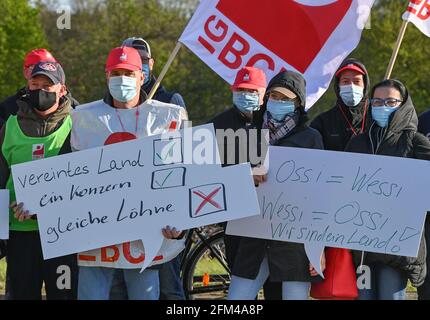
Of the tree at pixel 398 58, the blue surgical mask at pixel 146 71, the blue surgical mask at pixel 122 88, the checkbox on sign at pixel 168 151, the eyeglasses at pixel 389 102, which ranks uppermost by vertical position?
the tree at pixel 398 58

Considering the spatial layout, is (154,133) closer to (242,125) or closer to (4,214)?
(242,125)

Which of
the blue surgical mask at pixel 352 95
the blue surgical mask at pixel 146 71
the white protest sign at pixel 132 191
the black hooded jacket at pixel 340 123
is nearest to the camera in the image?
the white protest sign at pixel 132 191

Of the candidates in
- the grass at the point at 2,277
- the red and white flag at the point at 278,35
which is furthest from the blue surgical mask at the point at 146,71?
the grass at the point at 2,277

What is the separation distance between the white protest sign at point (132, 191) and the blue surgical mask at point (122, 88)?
10.4 inches

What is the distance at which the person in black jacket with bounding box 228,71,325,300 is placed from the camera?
18.0 feet

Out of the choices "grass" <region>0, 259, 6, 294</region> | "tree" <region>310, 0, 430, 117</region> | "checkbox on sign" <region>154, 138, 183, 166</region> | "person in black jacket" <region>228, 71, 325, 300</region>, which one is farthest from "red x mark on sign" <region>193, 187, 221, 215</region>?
"tree" <region>310, 0, 430, 117</region>

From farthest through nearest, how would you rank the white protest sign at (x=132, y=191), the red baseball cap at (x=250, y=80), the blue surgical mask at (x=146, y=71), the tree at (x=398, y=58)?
the tree at (x=398, y=58)
the blue surgical mask at (x=146, y=71)
the red baseball cap at (x=250, y=80)
the white protest sign at (x=132, y=191)

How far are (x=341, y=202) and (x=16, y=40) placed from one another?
105 feet

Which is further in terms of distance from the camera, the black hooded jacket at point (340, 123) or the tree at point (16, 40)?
the tree at point (16, 40)

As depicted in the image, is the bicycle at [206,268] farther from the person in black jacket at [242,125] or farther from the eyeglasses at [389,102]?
the eyeglasses at [389,102]

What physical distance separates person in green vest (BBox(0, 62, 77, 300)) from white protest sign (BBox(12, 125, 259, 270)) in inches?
8.7

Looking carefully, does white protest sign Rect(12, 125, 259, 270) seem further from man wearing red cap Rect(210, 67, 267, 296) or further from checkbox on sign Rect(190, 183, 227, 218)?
man wearing red cap Rect(210, 67, 267, 296)

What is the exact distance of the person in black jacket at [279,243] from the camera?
549 centimetres
